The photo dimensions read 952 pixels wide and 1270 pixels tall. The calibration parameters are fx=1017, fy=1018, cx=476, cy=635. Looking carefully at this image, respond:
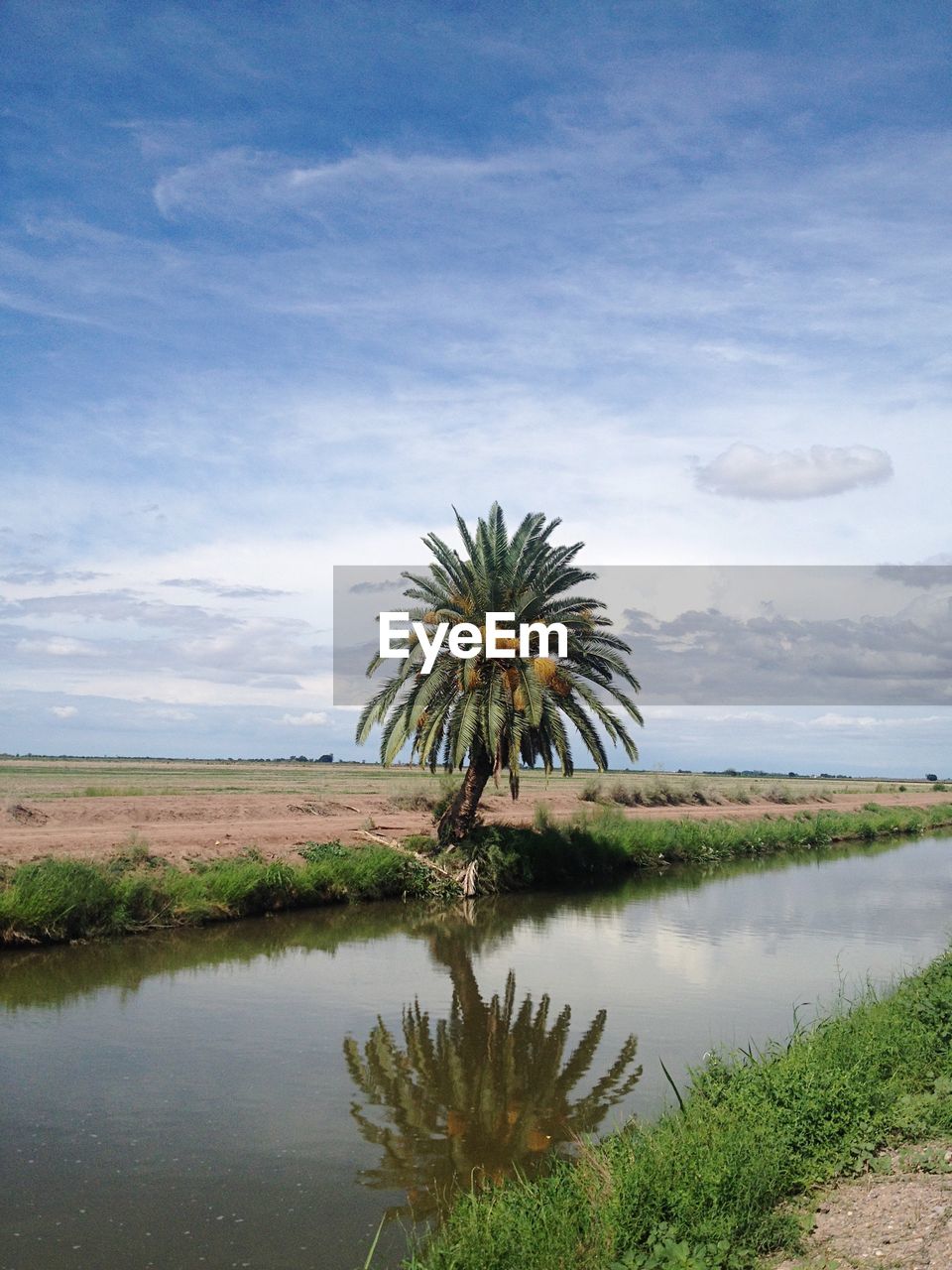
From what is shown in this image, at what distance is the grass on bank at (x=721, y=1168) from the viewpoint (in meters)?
6.11

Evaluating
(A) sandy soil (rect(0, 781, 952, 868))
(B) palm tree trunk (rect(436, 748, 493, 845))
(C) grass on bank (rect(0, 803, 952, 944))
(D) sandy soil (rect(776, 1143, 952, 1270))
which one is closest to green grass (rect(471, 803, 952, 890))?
(C) grass on bank (rect(0, 803, 952, 944))

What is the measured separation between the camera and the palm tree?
923 inches

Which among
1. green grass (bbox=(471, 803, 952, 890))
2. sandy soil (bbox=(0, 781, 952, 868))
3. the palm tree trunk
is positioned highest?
the palm tree trunk

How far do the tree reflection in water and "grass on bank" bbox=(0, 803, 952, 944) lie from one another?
23.4ft

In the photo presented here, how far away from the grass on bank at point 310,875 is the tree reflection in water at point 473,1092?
712 centimetres

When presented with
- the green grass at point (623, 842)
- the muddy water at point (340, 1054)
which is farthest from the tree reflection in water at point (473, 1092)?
the green grass at point (623, 842)

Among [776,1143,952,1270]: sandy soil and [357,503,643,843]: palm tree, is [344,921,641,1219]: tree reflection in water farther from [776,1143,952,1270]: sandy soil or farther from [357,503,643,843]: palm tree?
[357,503,643,843]: palm tree

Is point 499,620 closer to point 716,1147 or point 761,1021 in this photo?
point 761,1021

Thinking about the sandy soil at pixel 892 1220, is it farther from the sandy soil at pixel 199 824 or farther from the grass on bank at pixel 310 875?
the sandy soil at pixel 199 824

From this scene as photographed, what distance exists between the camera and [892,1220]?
6.21m

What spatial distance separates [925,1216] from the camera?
6.15 m

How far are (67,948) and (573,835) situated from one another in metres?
16.0

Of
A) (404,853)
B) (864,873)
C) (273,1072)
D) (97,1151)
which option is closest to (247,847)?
(404,853)

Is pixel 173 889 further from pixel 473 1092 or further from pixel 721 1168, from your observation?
pixel 721 1168
